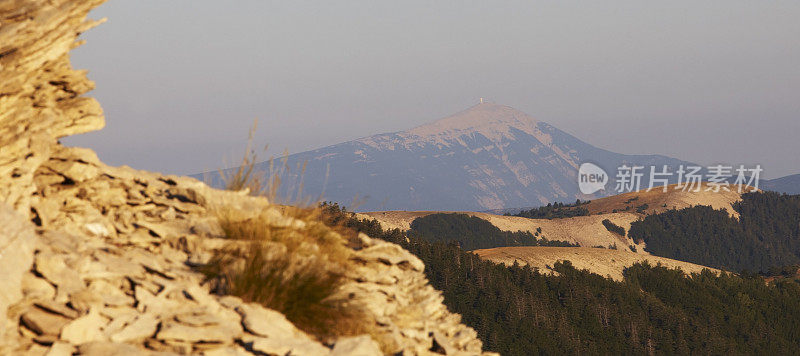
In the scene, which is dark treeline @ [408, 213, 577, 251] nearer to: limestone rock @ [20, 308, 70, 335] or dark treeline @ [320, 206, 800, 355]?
dark treeline @ [320, 206, 800, 355]

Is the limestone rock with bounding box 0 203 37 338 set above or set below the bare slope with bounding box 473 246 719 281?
above

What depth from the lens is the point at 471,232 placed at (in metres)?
124

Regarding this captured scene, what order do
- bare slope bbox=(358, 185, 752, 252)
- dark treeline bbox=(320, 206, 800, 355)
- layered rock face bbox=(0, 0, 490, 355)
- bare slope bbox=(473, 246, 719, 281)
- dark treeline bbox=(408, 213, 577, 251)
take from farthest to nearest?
bare slope bbox=(358, 185, 752, 252) < dark treeline bbox=(408, 213, 577, 251) < bare slope bbox=(473, 246, 719, 281) < dark treeline bbox=(320, 206, 800, 355) < layered rock face bbox=(0, 0, 490, 355)

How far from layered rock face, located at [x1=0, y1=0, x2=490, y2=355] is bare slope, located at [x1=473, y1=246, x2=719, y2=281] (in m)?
55.5

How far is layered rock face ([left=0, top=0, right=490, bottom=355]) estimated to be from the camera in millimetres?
7621

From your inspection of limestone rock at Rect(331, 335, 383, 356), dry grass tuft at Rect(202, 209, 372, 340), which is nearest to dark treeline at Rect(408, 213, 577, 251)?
dry grass tuft at Rect(202, 209, 372, 340)

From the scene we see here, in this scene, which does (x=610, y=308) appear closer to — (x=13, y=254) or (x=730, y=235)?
(x=13, y=254)

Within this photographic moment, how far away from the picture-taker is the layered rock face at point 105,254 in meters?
7.62

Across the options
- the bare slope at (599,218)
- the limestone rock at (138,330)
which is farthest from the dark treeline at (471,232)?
the limestone rock at (138,330)

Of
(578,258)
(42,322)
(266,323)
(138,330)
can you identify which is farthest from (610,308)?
(42,322)

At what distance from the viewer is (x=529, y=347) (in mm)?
46188

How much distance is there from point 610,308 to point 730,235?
106966mm

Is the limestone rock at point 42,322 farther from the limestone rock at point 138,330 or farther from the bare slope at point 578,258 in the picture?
the bare slope at point 578,258

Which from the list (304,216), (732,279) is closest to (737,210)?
(732,279)
